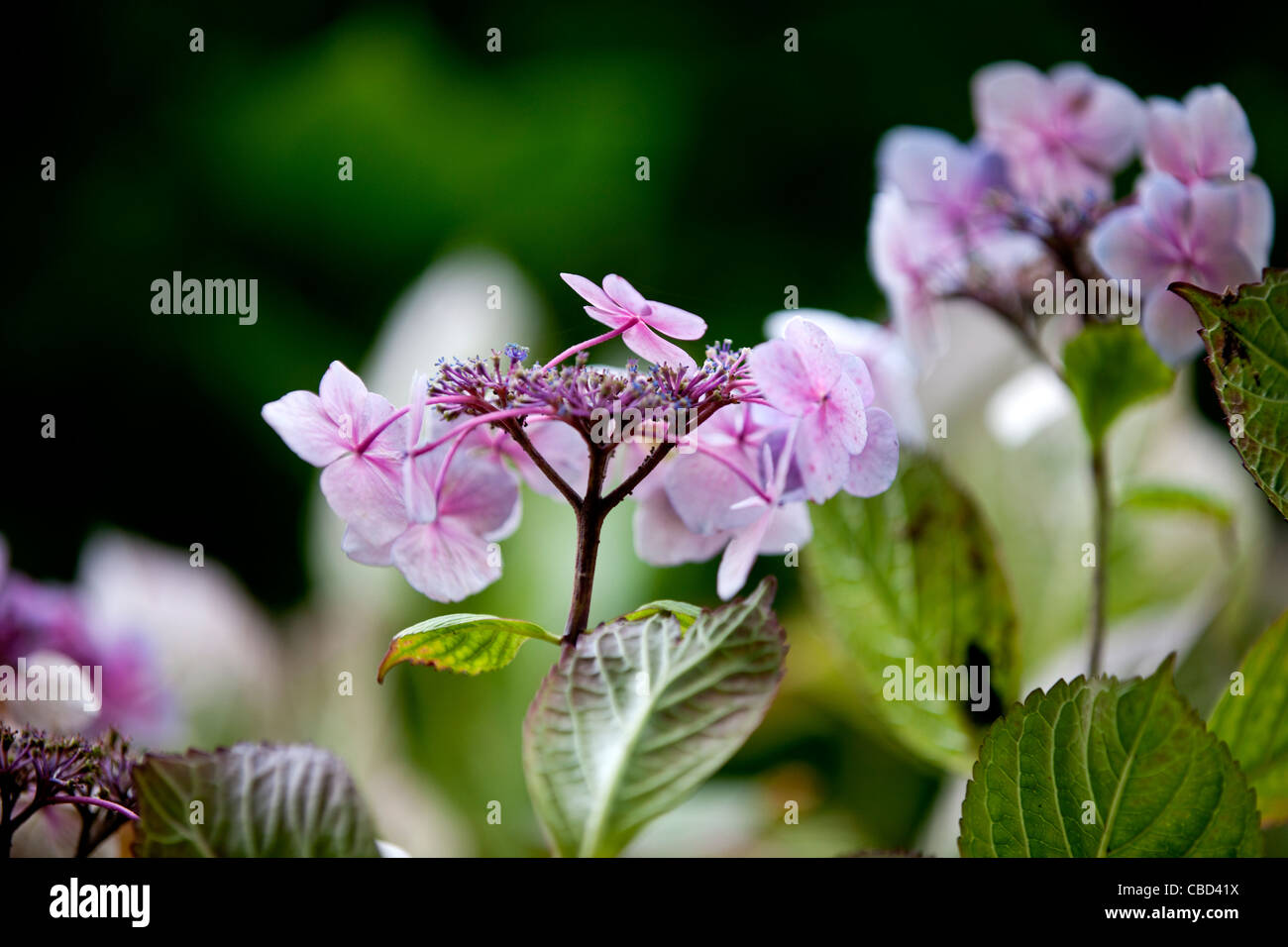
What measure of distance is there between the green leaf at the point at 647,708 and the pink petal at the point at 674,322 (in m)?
0.05

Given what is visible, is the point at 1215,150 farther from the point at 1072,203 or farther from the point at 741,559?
the point at 741,559

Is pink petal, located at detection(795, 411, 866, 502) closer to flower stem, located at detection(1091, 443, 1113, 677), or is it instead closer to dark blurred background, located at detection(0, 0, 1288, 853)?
flower stem, located at detection(1091, 443, 1113, 677)

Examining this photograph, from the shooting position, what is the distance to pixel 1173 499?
362 millimetres

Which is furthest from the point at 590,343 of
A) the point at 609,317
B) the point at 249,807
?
the point at 249,807

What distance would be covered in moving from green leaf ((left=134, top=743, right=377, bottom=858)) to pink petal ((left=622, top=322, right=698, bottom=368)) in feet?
0.34

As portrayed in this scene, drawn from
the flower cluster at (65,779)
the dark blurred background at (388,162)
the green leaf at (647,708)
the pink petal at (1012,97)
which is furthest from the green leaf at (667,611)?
the dark blurred background at (388,162)

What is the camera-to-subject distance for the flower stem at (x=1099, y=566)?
30cm

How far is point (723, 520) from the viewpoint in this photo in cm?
23

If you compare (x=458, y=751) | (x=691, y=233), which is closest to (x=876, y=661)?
(x=458, y=751)

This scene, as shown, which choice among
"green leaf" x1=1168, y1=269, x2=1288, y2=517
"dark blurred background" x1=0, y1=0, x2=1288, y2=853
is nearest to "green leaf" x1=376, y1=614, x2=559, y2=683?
"green leaf" x1=1168, y1=269, x2=1288, y2=517

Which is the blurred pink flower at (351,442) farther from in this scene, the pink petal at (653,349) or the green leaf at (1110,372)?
the green leaf at (1110,372)

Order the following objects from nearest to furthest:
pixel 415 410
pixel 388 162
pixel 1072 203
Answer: pixel 415 410 < pixel 1072 203 < pixel 388 162

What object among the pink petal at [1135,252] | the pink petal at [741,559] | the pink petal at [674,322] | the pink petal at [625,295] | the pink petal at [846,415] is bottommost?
the pink petal at [741,559]
